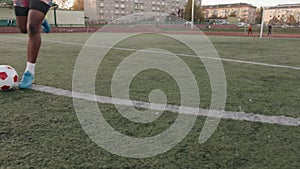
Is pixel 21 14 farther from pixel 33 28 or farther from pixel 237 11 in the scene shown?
pixel 237 11

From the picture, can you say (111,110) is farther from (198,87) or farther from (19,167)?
(198,87)

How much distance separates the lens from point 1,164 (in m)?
1.20

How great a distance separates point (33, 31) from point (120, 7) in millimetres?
79277

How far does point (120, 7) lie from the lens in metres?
77.6

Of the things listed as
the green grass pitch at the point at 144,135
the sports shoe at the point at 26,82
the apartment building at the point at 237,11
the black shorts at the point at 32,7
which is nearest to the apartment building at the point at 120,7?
the apartment building at the point at 237,11

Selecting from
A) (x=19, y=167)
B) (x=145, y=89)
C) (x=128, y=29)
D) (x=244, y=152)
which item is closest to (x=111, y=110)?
(x=145, y=89)

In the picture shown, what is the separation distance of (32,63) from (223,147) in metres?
2.35

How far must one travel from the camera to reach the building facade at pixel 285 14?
9035cm

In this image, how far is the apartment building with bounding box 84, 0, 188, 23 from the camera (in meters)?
72.1

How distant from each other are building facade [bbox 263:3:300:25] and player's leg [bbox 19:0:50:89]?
98.7 m

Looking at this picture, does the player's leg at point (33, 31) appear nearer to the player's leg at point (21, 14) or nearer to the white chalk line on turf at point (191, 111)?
the white chalk line on turf at point (191, 111)

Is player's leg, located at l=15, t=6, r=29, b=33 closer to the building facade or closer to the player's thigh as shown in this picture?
the player's thigh

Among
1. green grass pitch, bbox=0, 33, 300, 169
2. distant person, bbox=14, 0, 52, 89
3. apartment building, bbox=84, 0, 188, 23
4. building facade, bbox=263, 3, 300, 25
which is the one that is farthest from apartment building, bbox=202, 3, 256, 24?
green grass pitch, bbox=0, 33, 300, 169

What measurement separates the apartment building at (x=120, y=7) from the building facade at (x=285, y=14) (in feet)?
127
